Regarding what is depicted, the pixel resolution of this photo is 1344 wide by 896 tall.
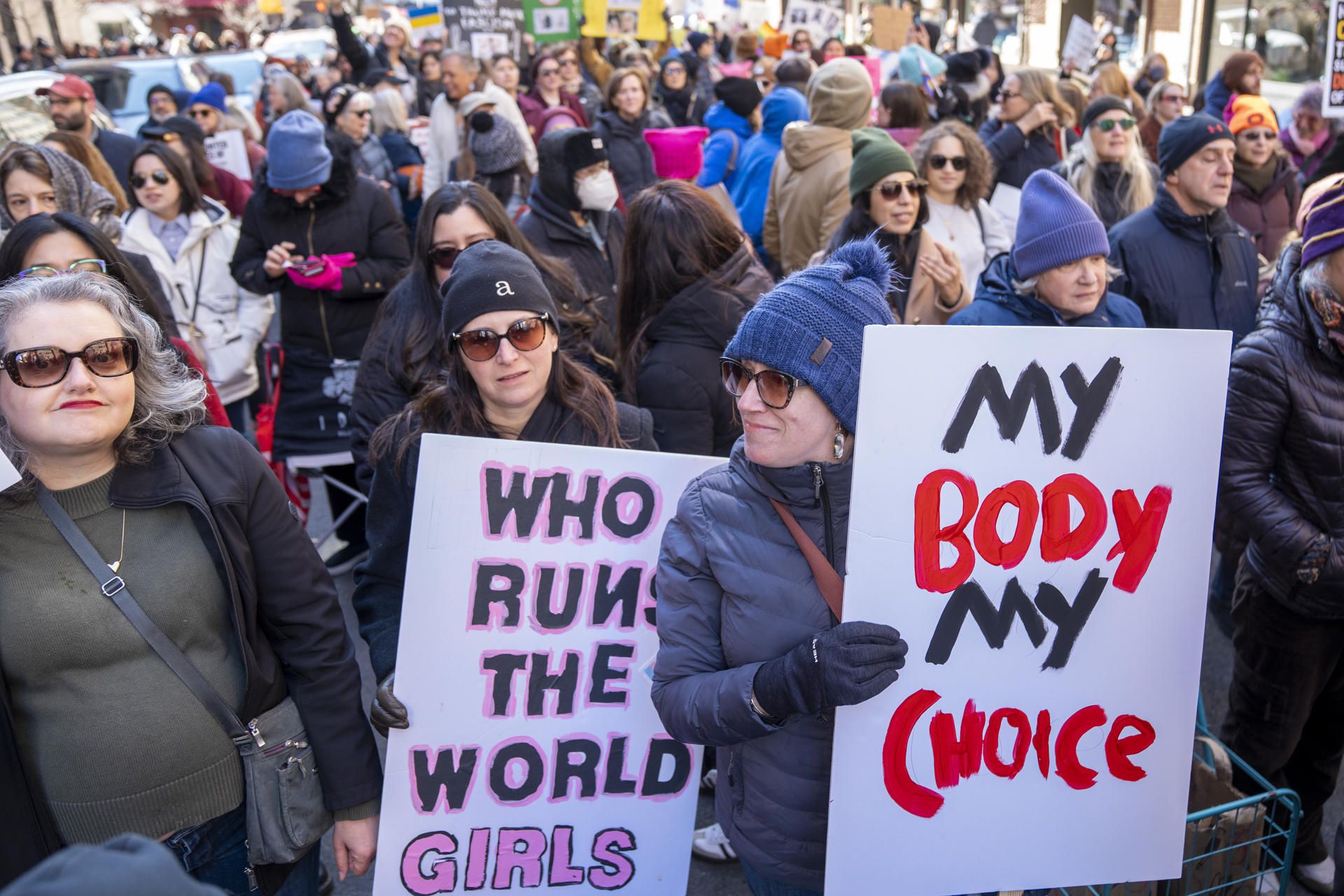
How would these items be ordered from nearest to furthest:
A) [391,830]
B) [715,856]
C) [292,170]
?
[391,830] < [715,856] < [292,170]

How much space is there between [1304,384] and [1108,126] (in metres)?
3.26

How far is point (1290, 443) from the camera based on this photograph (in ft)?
9.04

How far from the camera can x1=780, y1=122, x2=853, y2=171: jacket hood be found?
5496 millimetres

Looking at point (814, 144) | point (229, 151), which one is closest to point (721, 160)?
point (814, 144)

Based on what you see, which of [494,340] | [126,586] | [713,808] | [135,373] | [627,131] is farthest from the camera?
[627,131]

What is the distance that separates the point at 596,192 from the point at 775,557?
3.02m

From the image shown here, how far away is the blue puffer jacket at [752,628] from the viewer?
180 centimetres

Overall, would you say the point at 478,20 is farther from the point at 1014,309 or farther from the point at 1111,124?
the point at 1014,309

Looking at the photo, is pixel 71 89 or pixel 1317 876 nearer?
pixel 1317 876

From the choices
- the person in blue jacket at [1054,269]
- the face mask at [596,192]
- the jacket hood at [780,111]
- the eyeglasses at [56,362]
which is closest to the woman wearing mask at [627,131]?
the jacket hood at [780,111]

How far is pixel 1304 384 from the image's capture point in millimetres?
2680

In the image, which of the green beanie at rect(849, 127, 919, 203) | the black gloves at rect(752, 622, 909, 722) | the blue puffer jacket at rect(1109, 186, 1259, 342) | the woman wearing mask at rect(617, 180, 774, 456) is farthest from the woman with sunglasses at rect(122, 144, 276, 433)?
the black gloves at rect(752, 622, 909, 722)

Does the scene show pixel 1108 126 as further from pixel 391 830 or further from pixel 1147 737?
pixel 391 830

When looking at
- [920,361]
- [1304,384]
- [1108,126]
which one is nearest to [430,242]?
[920,361]
